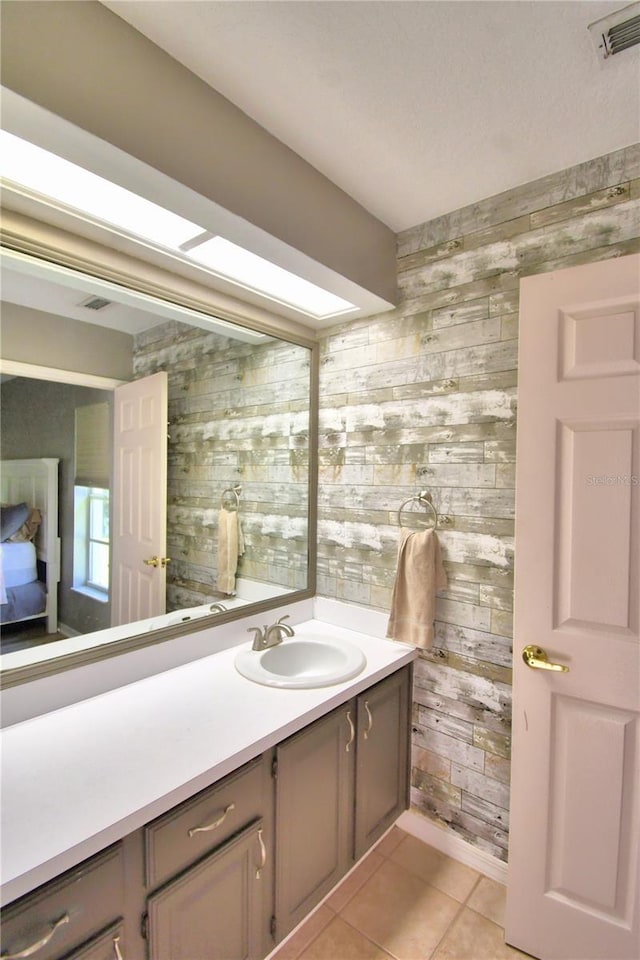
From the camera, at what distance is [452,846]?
5.82 ft

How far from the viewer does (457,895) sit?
5.30ft

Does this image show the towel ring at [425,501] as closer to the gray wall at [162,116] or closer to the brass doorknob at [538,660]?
the brass doorknob at [538,660]

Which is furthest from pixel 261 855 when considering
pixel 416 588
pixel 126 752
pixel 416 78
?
pixel 416 78

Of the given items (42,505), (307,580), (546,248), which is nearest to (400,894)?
(307,580)

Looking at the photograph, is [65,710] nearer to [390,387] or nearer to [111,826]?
[111,826]

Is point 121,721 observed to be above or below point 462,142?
below

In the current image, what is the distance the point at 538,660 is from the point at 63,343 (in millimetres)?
1792

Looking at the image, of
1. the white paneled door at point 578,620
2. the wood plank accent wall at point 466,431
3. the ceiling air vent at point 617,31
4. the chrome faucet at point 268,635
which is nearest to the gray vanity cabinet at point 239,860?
the wood plank accent wall at point 466,431

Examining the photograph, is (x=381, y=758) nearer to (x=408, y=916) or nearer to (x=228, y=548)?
(x=408, y=916)

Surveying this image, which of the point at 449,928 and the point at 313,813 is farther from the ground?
the point at 313,813

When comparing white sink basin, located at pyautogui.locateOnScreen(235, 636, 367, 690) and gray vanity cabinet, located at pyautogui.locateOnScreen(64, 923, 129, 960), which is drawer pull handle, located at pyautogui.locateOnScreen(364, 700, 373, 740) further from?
gray vanity cabinet, located at pyautogui.locateOnScreen(64, 923, 129, 960)

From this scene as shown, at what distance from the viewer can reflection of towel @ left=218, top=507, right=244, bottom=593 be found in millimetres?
1859

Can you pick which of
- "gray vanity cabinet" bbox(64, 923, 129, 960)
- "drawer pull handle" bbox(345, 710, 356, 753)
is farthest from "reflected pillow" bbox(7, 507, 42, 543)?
"drawer pull handle" bbox(345, 710, 356, 753)

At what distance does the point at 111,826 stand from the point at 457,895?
1.45m
